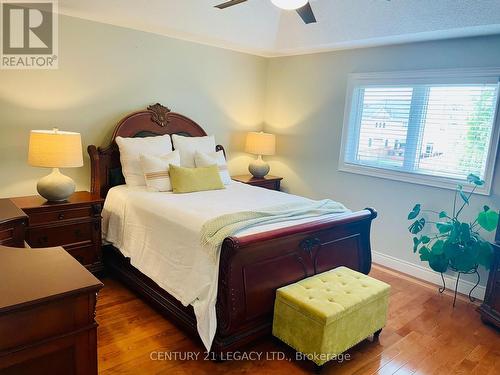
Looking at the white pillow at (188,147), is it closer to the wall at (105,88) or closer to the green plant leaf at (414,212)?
Result: the wall at (105,88)

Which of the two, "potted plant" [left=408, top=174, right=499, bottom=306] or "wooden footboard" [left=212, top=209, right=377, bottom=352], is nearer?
"wooden footboard" [left=212, top=209, right=377, bottom=352]

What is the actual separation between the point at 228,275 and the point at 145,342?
2.70ft

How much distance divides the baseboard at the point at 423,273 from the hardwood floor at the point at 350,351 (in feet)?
0.86

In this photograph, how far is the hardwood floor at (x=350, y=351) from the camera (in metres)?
2.27

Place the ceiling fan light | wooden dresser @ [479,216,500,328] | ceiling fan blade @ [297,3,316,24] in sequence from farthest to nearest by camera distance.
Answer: wooden dresser @ [479,216,500,328] → ceiling fan blade @ [297,3,316,24] → the ceiling fan light

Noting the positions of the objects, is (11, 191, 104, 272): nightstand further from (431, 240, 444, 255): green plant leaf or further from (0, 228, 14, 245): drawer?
(431, 240, 444, 255): green plant leaf

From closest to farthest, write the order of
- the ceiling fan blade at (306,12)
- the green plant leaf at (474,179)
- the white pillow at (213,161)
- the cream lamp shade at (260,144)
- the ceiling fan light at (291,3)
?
the ceiling fan light at (291,3) < the ceiling fan blade at (306,12) < the green plant leaf at (474,179) < the white pillow at (213,161) < the cream lamp shade at (260,144)

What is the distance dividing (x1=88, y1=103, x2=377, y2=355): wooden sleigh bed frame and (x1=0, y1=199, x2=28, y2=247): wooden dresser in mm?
944

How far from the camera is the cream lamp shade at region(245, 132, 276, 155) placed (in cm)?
471

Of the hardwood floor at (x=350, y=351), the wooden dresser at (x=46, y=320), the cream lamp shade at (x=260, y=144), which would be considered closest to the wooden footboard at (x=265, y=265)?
the hardwood floor at (x=350, y=351)

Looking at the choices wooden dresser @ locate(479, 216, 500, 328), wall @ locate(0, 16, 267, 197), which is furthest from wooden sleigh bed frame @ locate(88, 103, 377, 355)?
wooden dresser @ locate(479, 216, 500, 328)

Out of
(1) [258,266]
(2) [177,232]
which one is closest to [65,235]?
(2) [177,232]

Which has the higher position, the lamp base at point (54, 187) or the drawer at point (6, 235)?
the lamp base at point (54, 187)

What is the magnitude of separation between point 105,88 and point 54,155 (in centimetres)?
105
